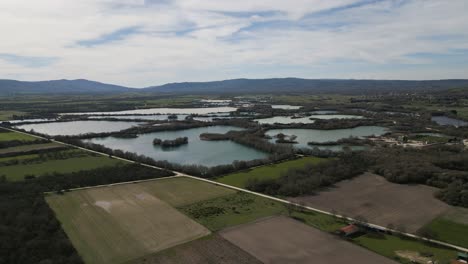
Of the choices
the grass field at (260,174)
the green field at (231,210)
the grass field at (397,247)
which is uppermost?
the grass field at (260,174)

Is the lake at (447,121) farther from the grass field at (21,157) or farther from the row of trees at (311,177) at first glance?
the grass field at (21,157)

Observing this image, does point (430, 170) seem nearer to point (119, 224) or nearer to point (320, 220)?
point (320, 220)

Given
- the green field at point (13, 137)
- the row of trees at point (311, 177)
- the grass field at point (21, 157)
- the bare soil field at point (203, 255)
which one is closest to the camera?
the bare soil field at point (203, 255)

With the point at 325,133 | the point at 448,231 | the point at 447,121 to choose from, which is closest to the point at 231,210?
the point at 448,231

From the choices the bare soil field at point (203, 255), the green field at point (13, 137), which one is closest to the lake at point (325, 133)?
the bare soil field at point (203, 255)

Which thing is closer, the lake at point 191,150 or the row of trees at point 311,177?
the row of trees at point 311,177

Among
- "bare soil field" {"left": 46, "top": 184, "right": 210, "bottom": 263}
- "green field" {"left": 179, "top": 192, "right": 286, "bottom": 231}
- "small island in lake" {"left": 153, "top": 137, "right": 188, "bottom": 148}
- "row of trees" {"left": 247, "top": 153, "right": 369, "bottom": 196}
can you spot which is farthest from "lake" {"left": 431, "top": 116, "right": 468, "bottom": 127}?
"bare soil field" {"left": 46, "top": 184, "right": 210, "bottom": 263}
